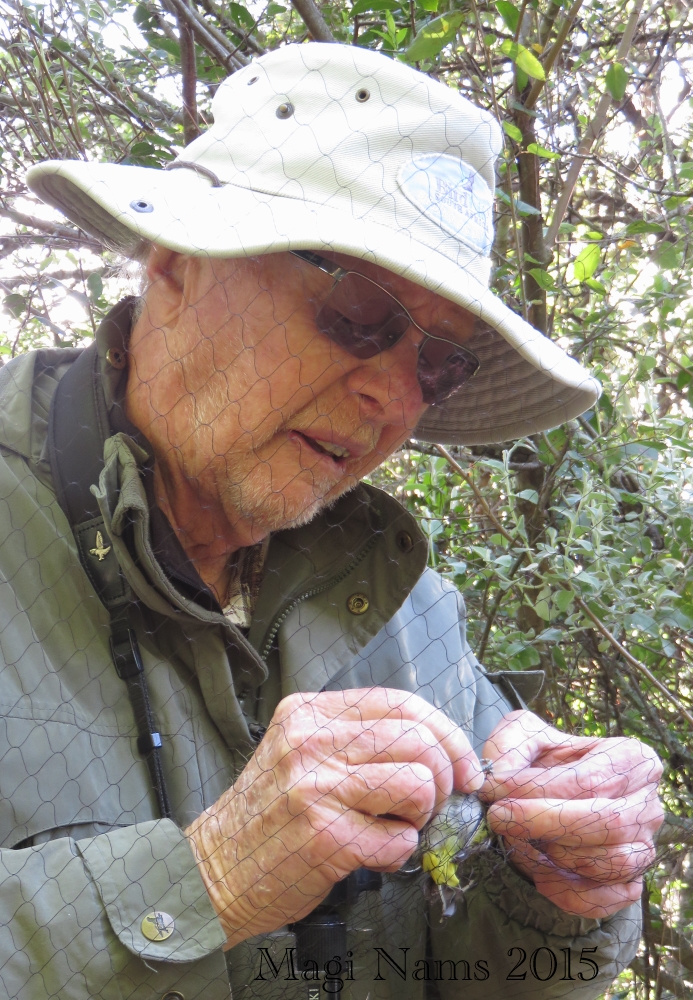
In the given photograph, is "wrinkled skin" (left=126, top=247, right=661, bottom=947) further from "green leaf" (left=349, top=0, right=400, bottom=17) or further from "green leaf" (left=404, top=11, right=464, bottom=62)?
"green leaf" (left=349, top=0, right=400, bottom=17)

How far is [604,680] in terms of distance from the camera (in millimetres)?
1674

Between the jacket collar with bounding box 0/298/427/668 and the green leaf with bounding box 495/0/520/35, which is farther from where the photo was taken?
the green leaf with bounding box 495/0/520/35

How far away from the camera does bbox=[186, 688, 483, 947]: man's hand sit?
0.87m

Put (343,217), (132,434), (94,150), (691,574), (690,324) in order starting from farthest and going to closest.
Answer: (94,150) < (690,324) < (691,574) < (132,434) < (343,217)

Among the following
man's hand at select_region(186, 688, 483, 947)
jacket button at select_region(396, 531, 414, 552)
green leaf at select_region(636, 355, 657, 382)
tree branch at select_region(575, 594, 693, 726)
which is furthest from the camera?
green leaf at select_region(636, 355, 657, 382)

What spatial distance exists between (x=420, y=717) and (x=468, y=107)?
29.7 inches

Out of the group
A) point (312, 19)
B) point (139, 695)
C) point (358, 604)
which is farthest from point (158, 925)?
point (312, 19)

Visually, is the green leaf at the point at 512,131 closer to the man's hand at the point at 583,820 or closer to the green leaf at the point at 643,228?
the green leaf at the point at 643,228

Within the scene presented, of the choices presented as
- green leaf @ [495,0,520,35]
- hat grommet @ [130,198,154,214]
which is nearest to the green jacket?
hat grommet @ [130,198,154,214]

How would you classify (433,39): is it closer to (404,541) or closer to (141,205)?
(141,205)

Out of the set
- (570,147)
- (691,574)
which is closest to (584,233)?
(570,147)

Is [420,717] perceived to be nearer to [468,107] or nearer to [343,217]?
[343,217]

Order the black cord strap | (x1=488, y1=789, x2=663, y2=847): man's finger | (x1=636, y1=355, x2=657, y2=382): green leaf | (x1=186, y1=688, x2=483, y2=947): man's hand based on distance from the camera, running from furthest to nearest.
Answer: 1. (x1=636, y1=355, x2=657, y2=382): green leaf
2. the black cord strap
3. (x1=488, y1=789, x2=663, y2=847): man's finger
4. (x1=186, y1=688, x2=483, y2=947): man's hand

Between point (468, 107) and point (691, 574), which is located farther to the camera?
point (691, 574)
